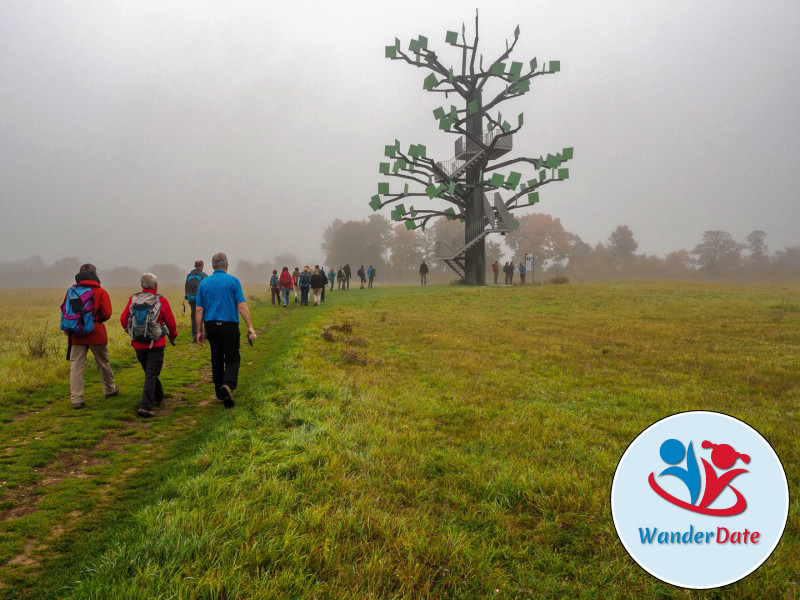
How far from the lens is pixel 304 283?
21953 millimetres

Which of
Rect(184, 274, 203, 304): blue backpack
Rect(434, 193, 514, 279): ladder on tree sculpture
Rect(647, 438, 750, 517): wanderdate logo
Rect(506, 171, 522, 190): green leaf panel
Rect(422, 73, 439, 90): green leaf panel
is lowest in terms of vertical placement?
Rect(647, 438, 750, 517): wanderdate logo

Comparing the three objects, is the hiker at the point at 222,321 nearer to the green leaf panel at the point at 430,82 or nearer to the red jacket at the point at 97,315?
the red jacket at the point at 97,315

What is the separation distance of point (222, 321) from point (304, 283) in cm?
1589

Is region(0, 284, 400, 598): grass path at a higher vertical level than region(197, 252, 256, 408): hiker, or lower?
lower

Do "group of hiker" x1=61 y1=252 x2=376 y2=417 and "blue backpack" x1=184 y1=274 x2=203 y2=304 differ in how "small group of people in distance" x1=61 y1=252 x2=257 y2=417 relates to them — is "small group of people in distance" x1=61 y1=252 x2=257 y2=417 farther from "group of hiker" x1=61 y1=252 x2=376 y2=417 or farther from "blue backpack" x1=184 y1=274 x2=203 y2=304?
"blue backpack" x1=184 y1=274 x2=203 y2=304

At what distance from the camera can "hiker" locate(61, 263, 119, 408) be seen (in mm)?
6383

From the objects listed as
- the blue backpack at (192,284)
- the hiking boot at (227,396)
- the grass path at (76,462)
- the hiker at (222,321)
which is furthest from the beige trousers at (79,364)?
the blue backpack at (192,284)

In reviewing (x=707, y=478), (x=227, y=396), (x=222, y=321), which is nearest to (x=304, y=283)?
(x=222, y=321)

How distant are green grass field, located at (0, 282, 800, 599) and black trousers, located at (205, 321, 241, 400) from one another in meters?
0.50

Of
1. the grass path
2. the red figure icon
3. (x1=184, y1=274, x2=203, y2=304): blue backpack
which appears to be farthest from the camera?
(x1=184, y1=274, x2=203, y2=304): blue backpack

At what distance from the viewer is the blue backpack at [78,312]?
20.9ft

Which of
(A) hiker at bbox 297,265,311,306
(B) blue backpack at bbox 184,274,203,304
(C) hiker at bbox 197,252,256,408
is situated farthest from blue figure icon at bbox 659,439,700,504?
(A) hiker at bbox 297,265,311,306

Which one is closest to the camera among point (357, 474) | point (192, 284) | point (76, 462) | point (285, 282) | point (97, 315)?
point (357, 474)

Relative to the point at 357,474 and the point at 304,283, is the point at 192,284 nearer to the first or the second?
the point at 357,474
